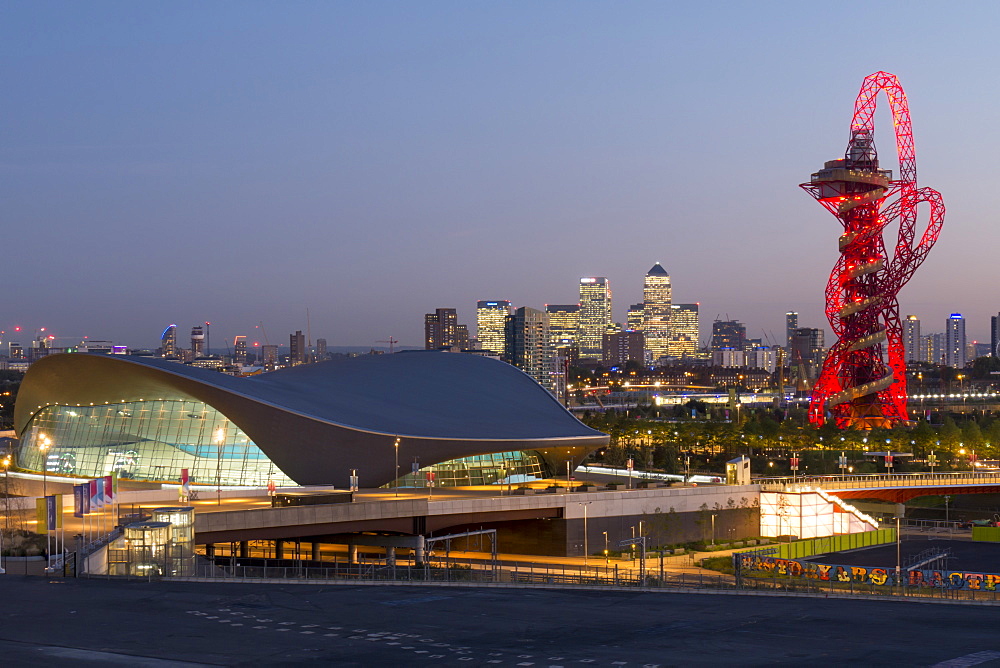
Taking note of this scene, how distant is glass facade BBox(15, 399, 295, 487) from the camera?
238 feet

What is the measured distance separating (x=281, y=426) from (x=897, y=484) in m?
43.7

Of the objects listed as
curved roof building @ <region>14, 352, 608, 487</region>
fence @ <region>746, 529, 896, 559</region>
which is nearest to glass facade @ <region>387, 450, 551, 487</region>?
curved roof building @ <region>14, 352, 608, 487</region>

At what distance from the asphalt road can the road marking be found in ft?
0.36

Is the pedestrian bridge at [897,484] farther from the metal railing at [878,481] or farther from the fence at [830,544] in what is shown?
the fence at [830,544]

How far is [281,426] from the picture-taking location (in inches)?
2803

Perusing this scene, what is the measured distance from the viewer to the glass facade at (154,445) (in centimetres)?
7262

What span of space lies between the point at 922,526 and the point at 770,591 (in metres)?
46.3

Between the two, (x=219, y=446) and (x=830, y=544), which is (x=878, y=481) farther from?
(x=219, y=446)

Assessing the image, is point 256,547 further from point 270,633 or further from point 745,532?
point 270,633

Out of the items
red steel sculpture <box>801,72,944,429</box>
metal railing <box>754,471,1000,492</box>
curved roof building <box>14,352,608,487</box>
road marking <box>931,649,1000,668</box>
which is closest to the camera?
road marking <box>931,649,1000,668</box>

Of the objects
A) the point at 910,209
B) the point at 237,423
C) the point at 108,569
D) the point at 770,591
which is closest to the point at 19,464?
the point at 237,423

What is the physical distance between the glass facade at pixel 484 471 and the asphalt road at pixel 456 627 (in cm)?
3389

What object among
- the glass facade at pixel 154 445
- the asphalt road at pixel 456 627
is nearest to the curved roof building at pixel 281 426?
the glass facade at pixel 154 445

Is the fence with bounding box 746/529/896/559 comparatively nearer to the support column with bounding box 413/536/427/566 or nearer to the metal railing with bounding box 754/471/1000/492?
the metal railing with bounding box 754/471/1000/492
